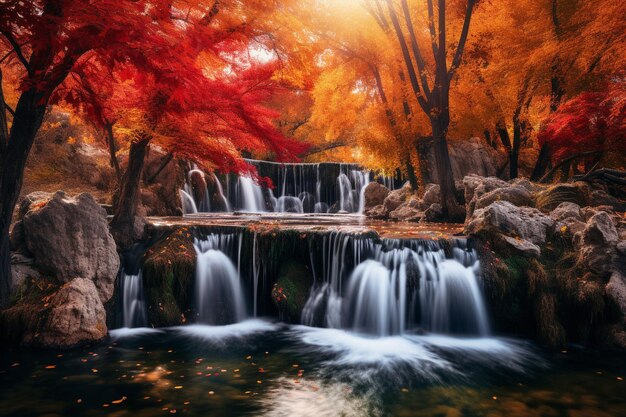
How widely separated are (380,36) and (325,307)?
349 inches

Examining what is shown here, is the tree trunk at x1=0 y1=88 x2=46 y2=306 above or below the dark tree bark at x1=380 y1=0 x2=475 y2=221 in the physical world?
below

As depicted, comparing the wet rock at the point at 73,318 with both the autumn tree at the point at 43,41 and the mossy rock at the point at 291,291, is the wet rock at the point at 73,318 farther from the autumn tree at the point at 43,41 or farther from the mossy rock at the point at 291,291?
the mossy rock at the point at 291,291

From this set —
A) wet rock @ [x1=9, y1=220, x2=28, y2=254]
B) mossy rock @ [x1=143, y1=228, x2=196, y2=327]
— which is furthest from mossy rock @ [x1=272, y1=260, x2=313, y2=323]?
wet rock @ [x1=9, y1=220, x2=28, y2=254]

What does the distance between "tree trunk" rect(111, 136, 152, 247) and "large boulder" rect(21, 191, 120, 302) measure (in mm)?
963

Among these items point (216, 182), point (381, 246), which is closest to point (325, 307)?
Answer: point (381, 246)

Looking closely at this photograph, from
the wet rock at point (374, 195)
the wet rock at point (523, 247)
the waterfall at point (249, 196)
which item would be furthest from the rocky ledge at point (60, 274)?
the wet rock at point (374, 195)

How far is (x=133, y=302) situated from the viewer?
7406 millimetres

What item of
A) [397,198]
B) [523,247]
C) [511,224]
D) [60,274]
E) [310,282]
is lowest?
[310,282]

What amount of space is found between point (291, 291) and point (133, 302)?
2.78 metres

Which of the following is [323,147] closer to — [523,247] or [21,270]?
[523,247]

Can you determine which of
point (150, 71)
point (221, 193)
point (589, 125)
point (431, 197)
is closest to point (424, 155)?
point (431, 197)

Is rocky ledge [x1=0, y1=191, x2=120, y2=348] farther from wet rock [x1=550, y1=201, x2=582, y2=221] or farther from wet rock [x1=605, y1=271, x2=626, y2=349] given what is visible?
wet rock [x1=550, y1=201, x2=582, y2=221]

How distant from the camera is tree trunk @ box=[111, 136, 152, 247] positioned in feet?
27.0

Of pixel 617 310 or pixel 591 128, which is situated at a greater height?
pixel 591 128
